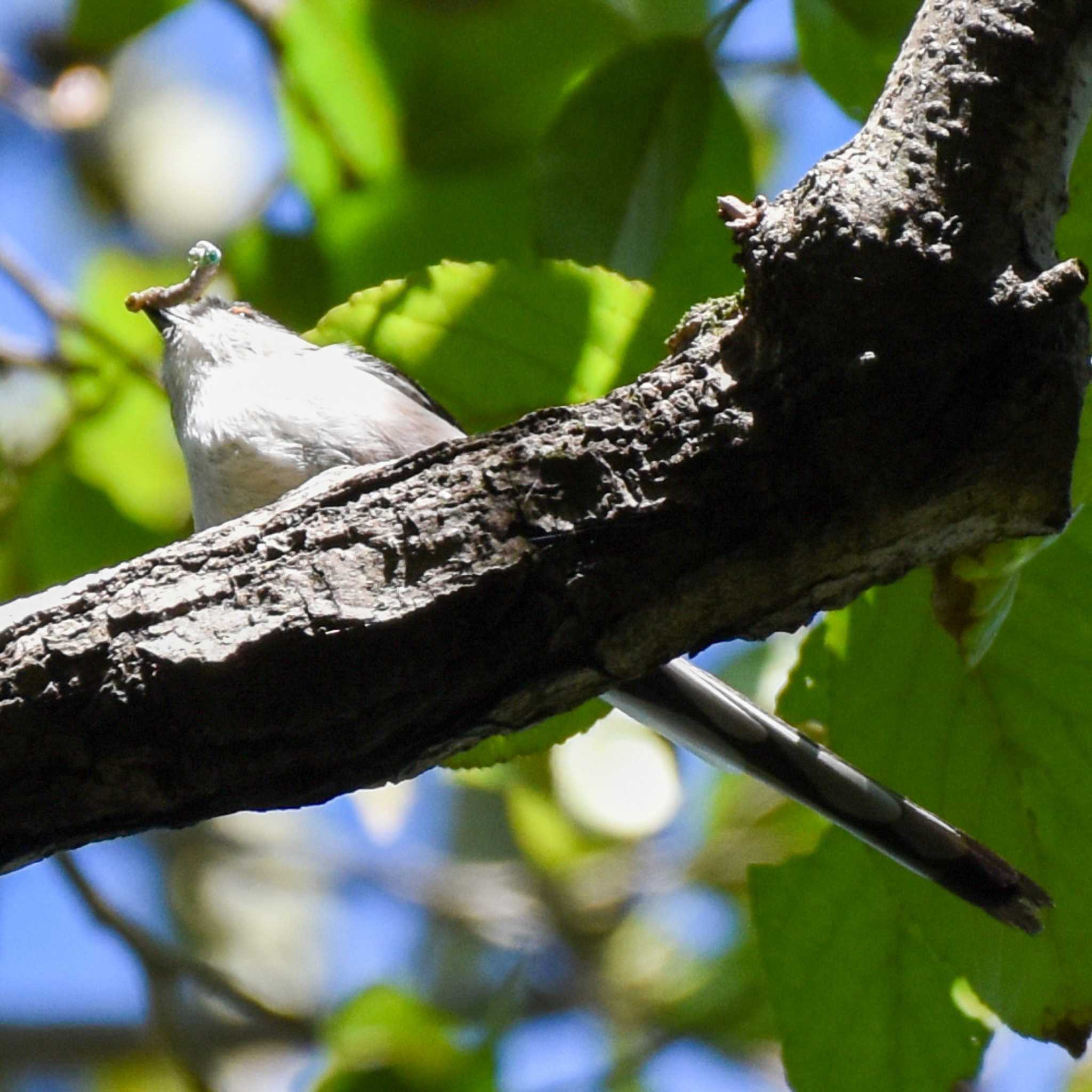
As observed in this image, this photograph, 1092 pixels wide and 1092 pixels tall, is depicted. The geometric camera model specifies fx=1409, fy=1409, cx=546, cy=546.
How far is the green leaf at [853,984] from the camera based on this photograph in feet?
9.52

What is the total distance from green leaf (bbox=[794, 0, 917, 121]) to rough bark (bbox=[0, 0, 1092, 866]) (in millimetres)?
995

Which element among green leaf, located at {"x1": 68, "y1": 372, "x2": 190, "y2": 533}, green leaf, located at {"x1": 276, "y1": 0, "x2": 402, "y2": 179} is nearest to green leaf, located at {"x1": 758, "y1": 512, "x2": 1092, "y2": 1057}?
green leaf, located at {"x1": 276, "y1": 0, "x2": 402, "y2": 179}

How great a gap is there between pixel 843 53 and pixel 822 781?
1.56 m

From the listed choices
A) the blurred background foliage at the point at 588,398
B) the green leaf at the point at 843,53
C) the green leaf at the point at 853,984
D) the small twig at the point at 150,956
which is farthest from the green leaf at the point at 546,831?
the green leaf at the point at 843,53

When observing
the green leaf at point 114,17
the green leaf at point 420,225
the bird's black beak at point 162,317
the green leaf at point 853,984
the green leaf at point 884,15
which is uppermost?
the green leaf at point 114,17

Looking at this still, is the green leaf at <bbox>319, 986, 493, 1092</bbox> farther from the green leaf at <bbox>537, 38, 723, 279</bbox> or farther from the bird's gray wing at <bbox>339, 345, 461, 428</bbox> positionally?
the green leaf at <bbox>537, 38, 723, 279</bbox>

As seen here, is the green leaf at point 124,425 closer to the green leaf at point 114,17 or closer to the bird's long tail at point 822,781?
the green leaf at point 114,17

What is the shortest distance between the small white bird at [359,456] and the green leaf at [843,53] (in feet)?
3.68

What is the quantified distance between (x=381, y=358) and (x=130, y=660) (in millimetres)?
1222

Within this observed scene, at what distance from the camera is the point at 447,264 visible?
2.90 m

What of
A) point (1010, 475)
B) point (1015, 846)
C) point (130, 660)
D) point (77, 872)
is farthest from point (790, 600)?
point (77, 872)

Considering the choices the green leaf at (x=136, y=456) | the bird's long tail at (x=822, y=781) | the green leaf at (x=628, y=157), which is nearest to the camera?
the bird's long tail at (x=822, y=781)

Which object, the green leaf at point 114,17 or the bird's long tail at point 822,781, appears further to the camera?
the green leaf at point 114,17

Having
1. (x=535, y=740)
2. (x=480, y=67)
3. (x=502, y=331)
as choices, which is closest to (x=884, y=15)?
(x=502, y=331)
